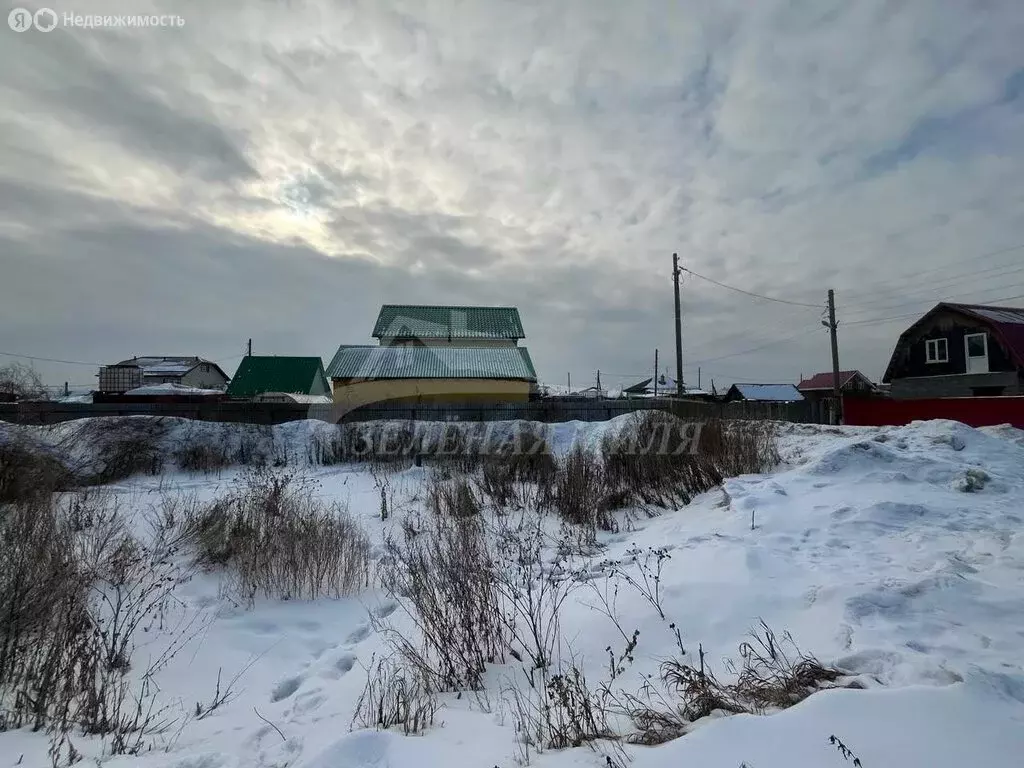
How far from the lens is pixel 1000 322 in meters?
25.9

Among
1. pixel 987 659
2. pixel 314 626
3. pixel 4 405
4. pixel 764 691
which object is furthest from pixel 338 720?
pixel 4 405

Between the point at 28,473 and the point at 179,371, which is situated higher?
the point at 179,371

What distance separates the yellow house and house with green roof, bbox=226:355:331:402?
5.67 m

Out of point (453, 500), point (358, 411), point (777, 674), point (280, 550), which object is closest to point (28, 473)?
point (280, 550)

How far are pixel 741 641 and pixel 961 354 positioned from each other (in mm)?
33719

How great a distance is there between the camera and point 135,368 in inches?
1228

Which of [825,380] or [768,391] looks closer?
[768,391]

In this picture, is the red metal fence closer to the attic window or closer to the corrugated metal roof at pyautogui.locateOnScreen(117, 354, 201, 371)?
the attic window

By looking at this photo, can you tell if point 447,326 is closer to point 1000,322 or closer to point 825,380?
point 1000,322

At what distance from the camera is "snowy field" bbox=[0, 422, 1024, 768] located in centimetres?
196

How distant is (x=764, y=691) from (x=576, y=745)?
908 millimetres

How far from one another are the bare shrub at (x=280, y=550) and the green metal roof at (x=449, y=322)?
25738 millimetres

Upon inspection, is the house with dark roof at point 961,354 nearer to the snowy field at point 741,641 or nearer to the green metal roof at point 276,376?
the snowy field at point 741,641

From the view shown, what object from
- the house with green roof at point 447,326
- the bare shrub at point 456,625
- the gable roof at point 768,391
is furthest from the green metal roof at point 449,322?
the bare shrub at point 456,625
